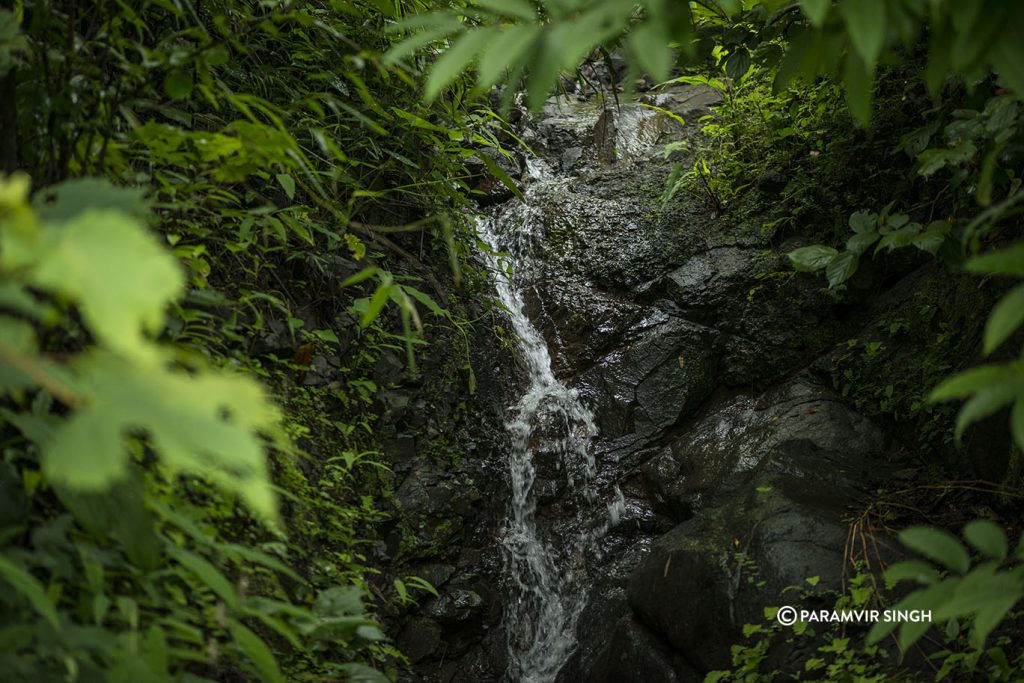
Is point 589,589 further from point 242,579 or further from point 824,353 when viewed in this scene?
point 242,579

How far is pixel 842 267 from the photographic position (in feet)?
9.12

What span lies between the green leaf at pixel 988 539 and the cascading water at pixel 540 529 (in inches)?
116

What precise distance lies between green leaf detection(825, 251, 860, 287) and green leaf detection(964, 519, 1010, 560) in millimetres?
1728

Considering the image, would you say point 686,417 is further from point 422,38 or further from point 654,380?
point 422,38

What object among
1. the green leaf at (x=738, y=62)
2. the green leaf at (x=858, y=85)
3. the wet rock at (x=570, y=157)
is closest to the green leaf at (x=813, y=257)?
the green leaf at (x=738, y=62)

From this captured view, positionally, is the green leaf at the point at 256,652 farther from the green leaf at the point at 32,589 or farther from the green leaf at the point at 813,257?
the green leaf at the point at 813,257

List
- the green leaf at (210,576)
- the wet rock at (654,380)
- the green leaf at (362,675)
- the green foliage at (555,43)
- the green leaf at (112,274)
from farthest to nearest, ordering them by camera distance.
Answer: the wet rock at (654,380) < the green leaf at (362,675) < the green leaf at (210,576) < the green foliage at (555,43) < the green leaf at (112,274)

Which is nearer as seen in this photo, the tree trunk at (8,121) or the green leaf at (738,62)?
the tree trunk at (8,121)

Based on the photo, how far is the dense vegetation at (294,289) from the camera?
0.69m

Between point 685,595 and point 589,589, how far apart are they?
106cm

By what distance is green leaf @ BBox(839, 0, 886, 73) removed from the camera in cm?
100

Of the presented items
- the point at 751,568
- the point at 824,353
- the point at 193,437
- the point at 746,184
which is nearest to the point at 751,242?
the point at 746,184

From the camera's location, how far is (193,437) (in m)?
0.59

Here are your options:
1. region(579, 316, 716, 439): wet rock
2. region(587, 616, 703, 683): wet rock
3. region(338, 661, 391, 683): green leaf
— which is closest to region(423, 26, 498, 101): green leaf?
region(338, 661, 391, 683): green leaf
